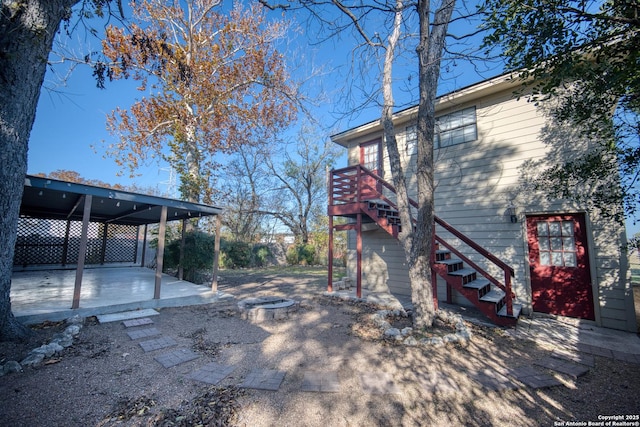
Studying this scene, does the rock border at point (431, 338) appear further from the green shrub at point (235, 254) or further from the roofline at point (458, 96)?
the green shrub at point (235, 254)

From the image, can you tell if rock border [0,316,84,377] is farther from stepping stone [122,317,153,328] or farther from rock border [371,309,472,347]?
rock border [371,309,472,347]

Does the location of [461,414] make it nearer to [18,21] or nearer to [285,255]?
[18,21]

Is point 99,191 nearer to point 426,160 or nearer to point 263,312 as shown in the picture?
point 263,312

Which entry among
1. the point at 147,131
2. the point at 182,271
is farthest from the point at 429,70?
the point at 147,131

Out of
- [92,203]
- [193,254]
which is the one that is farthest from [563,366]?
[92,203]

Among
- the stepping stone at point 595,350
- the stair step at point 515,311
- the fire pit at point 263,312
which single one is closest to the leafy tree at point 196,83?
the fire pit at point 263,312

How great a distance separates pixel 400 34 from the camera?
5.13 m

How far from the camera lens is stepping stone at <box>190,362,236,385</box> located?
2689 mm

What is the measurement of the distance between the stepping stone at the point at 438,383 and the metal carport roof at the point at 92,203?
5.74 metres

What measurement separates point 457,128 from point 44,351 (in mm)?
8278

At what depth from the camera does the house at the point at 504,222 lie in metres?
4.52

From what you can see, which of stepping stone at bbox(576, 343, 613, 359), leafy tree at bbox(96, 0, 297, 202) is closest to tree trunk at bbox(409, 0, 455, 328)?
stepping stone at bbox(576, 343, 613, 359)

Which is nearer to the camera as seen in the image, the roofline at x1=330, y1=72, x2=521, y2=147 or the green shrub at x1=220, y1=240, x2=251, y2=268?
the roofline at x1=330, y1=72, x2=521, y2=147

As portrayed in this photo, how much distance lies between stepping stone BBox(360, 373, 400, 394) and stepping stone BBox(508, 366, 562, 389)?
1.36 meters
